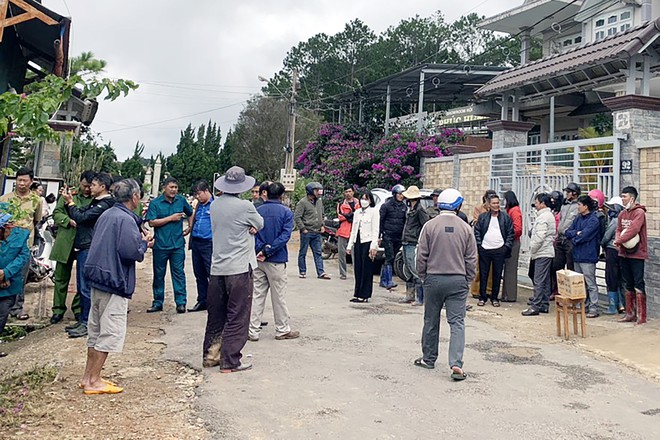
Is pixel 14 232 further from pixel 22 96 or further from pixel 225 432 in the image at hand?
pixel 225 432

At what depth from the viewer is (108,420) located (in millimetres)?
4148

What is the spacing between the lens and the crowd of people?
4.96 meters

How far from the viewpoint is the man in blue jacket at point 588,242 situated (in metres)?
8.43

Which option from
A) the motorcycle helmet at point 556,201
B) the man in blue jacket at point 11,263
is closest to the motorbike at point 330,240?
the motorcycle helmet at point 556,201

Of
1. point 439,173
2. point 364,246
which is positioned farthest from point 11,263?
point 439,173

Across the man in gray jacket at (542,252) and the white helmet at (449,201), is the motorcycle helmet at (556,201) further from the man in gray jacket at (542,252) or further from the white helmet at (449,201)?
the white helmet at (449,201)

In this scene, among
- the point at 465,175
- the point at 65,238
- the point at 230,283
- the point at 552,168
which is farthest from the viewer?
the point at 465,175

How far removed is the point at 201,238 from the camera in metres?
8.13

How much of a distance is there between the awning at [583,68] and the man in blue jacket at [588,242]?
3.52 m

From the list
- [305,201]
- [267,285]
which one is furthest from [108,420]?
[305,201]

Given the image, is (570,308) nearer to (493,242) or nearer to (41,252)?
(493,242)

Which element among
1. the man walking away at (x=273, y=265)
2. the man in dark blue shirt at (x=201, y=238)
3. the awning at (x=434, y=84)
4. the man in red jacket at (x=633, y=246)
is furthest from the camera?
the awning at (x=434, y=84)

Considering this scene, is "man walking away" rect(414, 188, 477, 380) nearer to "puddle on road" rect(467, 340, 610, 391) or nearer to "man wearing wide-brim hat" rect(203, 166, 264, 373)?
"puddle on road" rect(467, 340, 610, 391)

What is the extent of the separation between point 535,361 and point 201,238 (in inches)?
179
